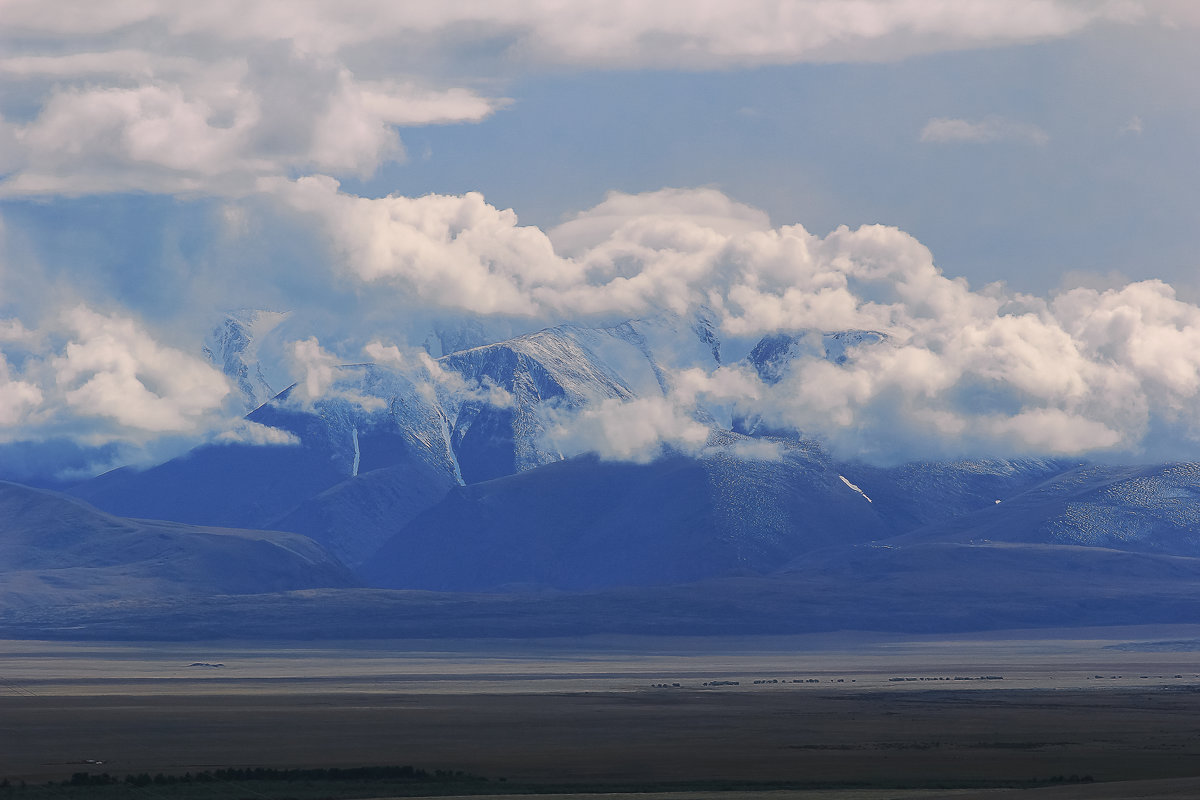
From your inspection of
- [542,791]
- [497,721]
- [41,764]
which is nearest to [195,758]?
[41,764]

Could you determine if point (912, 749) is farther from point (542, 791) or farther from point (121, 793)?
point (121, 793)

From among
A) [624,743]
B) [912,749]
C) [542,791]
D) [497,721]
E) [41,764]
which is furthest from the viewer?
[497,721]

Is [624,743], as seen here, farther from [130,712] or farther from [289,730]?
[130,712]

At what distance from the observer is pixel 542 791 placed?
11038 centimetres

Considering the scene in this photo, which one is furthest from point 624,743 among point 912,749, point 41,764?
point 41,764

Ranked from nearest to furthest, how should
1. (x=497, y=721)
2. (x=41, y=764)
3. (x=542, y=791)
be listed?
(x=542, y=791) < (x=41, y=764) < (x=497, y=721)

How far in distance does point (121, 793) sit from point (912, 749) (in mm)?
60285

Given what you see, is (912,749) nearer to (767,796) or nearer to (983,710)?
(767,796)

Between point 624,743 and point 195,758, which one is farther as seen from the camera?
point 624,743

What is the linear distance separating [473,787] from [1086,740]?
56.7m

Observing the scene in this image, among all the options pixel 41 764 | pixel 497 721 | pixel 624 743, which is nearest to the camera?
pixel 41 764

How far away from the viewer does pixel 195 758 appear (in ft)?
428

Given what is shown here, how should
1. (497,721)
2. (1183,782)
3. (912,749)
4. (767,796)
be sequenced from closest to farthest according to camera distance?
1. (1183,782)
2. (767,796)
3. (912,749)
4. (497,721)

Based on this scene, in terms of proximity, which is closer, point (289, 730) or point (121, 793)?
point (121, 793)
